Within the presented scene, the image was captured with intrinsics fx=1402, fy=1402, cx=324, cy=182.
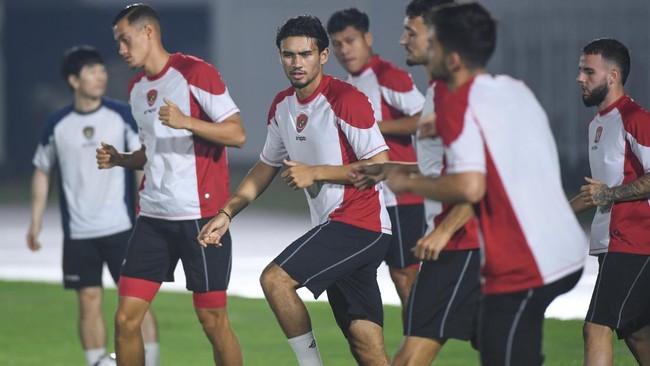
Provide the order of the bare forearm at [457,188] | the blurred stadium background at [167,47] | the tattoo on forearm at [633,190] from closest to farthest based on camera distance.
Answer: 1. the bare forearm at [457,188]
2. the tattoo on forearm at [633,190]
3. the blurred stadium background at [167,47]

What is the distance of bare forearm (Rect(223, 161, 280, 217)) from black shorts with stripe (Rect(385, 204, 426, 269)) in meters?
2.25

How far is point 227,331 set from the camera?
27.9 ft

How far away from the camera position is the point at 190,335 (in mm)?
12219

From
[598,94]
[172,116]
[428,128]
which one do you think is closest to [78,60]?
[172,116]

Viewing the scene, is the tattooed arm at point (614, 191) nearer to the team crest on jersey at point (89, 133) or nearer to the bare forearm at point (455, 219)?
Result: the bare forearm at point (455, 219)

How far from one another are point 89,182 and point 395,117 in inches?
92.2

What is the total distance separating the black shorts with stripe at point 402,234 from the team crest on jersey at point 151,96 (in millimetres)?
2434

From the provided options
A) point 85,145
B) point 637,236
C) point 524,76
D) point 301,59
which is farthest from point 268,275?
point 524,76

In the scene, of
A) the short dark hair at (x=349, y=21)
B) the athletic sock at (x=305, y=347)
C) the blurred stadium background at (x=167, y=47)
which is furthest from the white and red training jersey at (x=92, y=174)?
the blurred stadium background at (x=167, y=47)

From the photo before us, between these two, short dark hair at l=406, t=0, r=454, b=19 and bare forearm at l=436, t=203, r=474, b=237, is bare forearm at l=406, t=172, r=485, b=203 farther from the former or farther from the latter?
short dark hair at l=406, t=0, r=454, b=19

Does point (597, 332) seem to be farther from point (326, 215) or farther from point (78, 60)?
point (78, 60)

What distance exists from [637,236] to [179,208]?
273 centimetres

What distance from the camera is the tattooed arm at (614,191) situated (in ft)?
25.8

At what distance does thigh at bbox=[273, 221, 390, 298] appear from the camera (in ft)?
25.1
